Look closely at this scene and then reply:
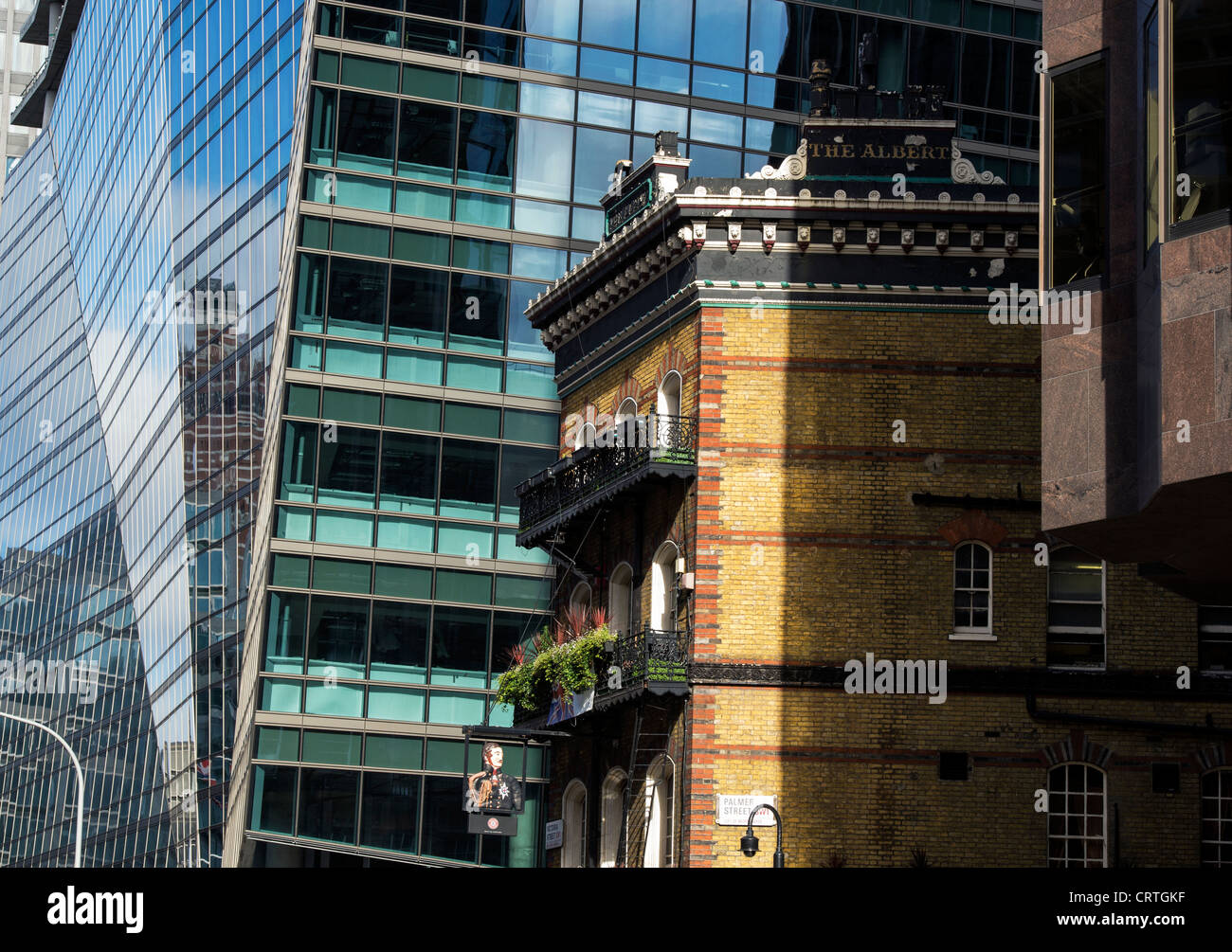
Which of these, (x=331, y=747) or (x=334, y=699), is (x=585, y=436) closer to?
(x=334, y=699)

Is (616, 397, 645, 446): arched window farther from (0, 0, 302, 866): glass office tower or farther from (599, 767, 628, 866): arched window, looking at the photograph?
(0, 0, 302, 866): glass office tower

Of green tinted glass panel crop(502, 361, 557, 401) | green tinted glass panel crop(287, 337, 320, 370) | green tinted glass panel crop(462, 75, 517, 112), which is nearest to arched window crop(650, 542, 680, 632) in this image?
green tinted glass panel crop(502, 361, 557, 401)

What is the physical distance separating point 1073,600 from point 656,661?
7.73 metres

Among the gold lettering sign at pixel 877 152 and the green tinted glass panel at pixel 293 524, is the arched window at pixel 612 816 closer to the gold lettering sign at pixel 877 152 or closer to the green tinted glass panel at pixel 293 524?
the gold lettering sign at pixel 877 152

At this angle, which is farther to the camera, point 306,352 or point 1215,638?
point 306,352

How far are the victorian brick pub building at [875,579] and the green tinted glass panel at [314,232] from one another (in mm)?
17081

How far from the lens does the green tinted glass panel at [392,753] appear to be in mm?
50250

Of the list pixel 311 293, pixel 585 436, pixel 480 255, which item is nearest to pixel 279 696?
pixel 311 293

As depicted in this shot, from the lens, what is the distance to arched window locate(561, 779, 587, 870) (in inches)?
1550

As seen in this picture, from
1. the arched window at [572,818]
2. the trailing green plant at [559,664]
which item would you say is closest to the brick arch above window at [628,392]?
the trailing green plant at [559,664]

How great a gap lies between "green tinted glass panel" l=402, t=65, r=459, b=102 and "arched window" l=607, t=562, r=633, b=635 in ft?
65.1

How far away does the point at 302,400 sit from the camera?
51.5 metres

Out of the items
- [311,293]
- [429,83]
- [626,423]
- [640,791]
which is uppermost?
[429,83]
